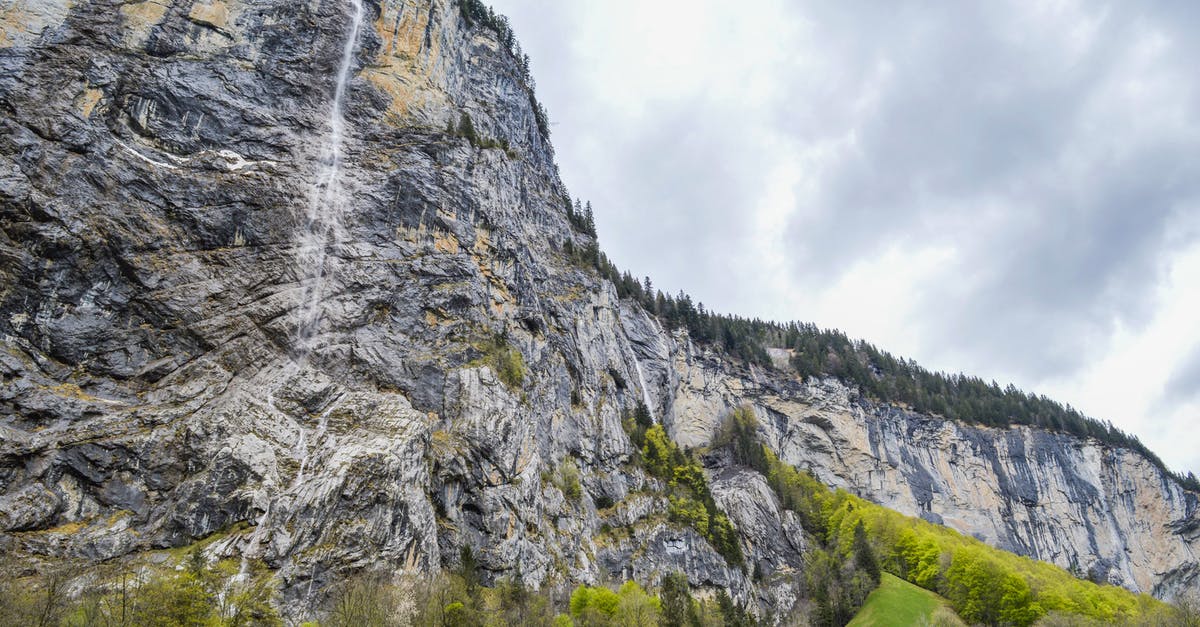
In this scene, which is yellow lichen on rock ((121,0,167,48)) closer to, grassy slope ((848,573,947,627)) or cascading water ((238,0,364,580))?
cascading water ((238,0,364,580))

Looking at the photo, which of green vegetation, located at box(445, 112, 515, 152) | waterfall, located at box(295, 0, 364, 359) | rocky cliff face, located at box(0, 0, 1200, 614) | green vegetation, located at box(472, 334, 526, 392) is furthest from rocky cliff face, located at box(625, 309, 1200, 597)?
waterfall, located at box(295, 0, 364, 359)

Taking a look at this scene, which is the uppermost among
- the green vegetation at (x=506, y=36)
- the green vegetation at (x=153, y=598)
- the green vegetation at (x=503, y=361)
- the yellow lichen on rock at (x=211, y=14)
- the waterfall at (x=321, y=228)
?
the green vegetation at (x=506, y=36)

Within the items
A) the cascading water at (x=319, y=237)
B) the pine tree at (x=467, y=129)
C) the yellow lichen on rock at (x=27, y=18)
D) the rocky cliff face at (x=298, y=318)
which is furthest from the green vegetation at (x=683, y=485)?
the yellow lichen on rock at (x=27, y=18)

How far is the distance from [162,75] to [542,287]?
42.3 meters

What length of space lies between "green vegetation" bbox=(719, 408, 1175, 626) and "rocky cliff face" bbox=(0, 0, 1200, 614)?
712cm

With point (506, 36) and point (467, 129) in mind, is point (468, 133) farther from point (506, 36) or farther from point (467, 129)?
point (506, 36)

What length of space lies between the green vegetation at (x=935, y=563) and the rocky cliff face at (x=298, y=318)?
23.4 ft

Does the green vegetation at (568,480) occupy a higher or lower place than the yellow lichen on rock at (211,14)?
lower

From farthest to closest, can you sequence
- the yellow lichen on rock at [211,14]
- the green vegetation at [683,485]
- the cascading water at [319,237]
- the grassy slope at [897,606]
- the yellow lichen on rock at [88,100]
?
1. the green vegetation at [683,485]
2. the yellow lichen on rock at [211,14]
3. the grassy slope at [897,606]
4. the yellow lichen on rock at [88,100]
5. the cascading water at [319,237]

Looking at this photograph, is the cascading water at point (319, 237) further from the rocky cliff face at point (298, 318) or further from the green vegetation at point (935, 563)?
the green vegetation at point (935, 563)

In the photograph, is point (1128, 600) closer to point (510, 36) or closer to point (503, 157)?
point (503, 157)

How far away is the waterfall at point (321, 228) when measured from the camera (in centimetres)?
5394

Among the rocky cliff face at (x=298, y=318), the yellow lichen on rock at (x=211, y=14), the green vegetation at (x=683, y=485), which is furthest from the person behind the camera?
the green vegetation at (x=683, y=485)

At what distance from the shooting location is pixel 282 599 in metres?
38.5
